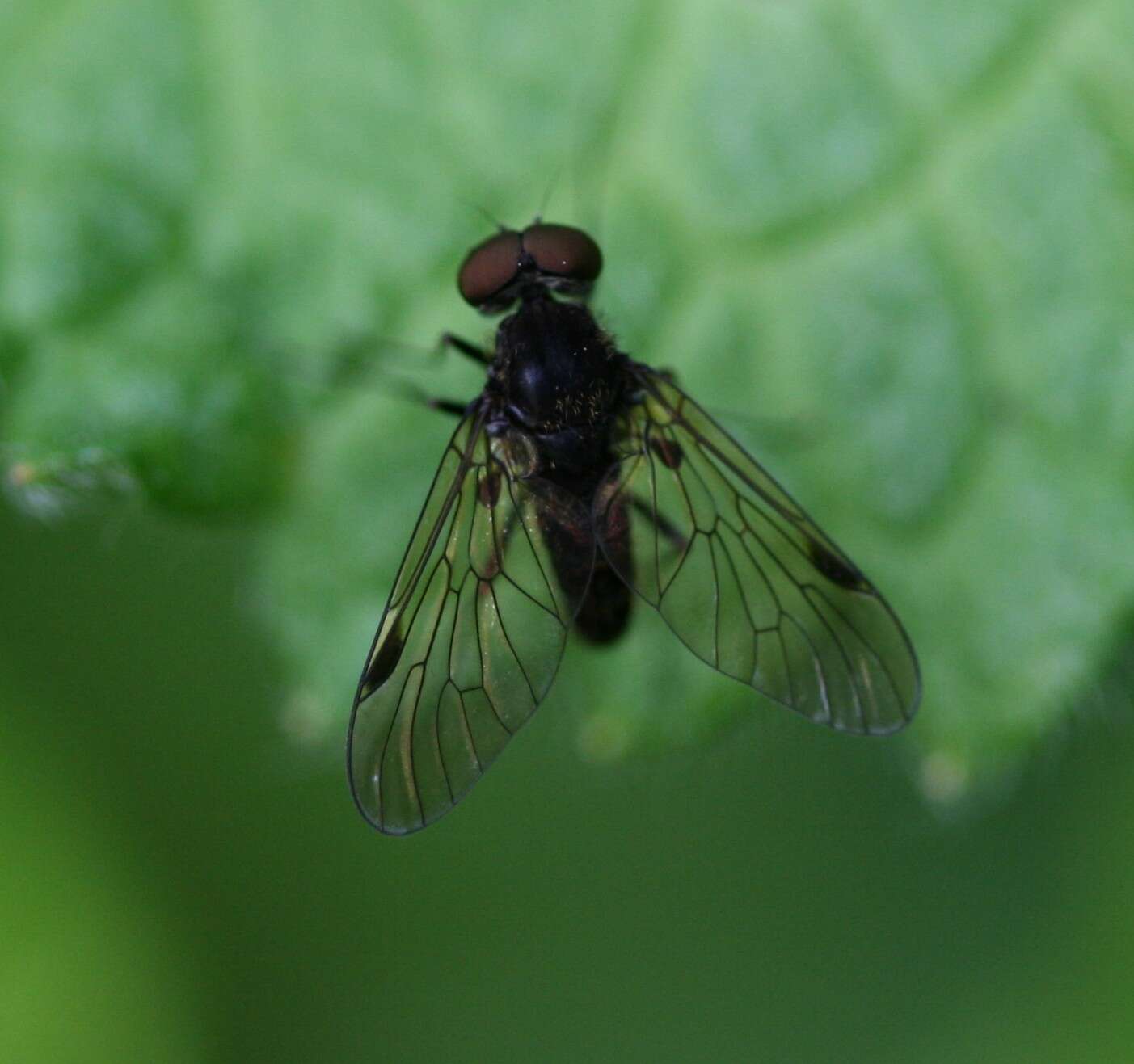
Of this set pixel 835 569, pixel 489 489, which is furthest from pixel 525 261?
pixel 835 569

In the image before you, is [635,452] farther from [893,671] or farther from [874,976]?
[874,976]

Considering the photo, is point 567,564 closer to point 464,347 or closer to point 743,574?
point 743,574

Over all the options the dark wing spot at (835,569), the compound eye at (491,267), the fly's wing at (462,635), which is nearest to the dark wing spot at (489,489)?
the fly's wing at (462,635)

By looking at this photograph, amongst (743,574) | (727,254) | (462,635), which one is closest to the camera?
(462,635)

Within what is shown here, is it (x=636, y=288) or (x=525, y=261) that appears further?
(x=636, y=288)

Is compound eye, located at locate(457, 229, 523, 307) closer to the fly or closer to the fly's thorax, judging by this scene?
the fly

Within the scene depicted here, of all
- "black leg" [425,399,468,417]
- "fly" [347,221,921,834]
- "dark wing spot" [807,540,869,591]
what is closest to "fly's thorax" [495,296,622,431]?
"fly" [347,221,921,834]

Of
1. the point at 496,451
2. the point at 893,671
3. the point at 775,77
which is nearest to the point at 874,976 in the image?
the point at 893,671
